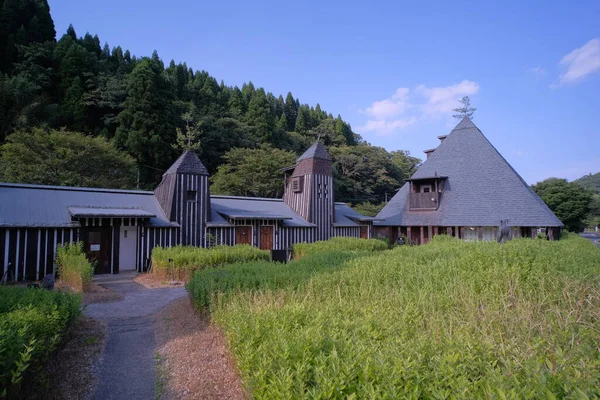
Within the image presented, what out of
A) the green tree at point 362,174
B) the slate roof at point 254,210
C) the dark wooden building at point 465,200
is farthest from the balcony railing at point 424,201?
the green tree at point 362,174

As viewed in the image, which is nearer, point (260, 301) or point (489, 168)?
point (260, 301)

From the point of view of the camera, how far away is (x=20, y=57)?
89.6 feet

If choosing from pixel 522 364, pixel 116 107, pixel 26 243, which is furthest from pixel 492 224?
pixel 116 107

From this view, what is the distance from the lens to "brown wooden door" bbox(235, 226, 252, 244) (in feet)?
55.3

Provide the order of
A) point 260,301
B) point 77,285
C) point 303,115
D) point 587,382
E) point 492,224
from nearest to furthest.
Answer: point 587,382
point 260,301
point 77,285
point 492,224
point 303,115

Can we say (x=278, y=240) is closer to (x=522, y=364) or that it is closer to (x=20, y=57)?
(x=522, y=364)

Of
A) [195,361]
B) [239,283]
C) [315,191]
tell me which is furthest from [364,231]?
[195,361]

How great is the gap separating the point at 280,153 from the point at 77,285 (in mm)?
22331

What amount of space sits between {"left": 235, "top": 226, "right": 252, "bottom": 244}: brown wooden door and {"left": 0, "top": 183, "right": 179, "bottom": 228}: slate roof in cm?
322

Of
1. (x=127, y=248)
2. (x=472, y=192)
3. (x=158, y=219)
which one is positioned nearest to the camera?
(x=127, y=248)

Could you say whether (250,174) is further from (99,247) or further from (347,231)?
(99,247)

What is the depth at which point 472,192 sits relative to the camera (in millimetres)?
19734

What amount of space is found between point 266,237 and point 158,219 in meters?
5.40

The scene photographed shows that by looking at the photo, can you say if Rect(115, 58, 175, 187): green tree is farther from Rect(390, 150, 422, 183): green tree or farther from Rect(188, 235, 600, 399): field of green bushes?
Rect(390, 150, 422, 183): green tree
